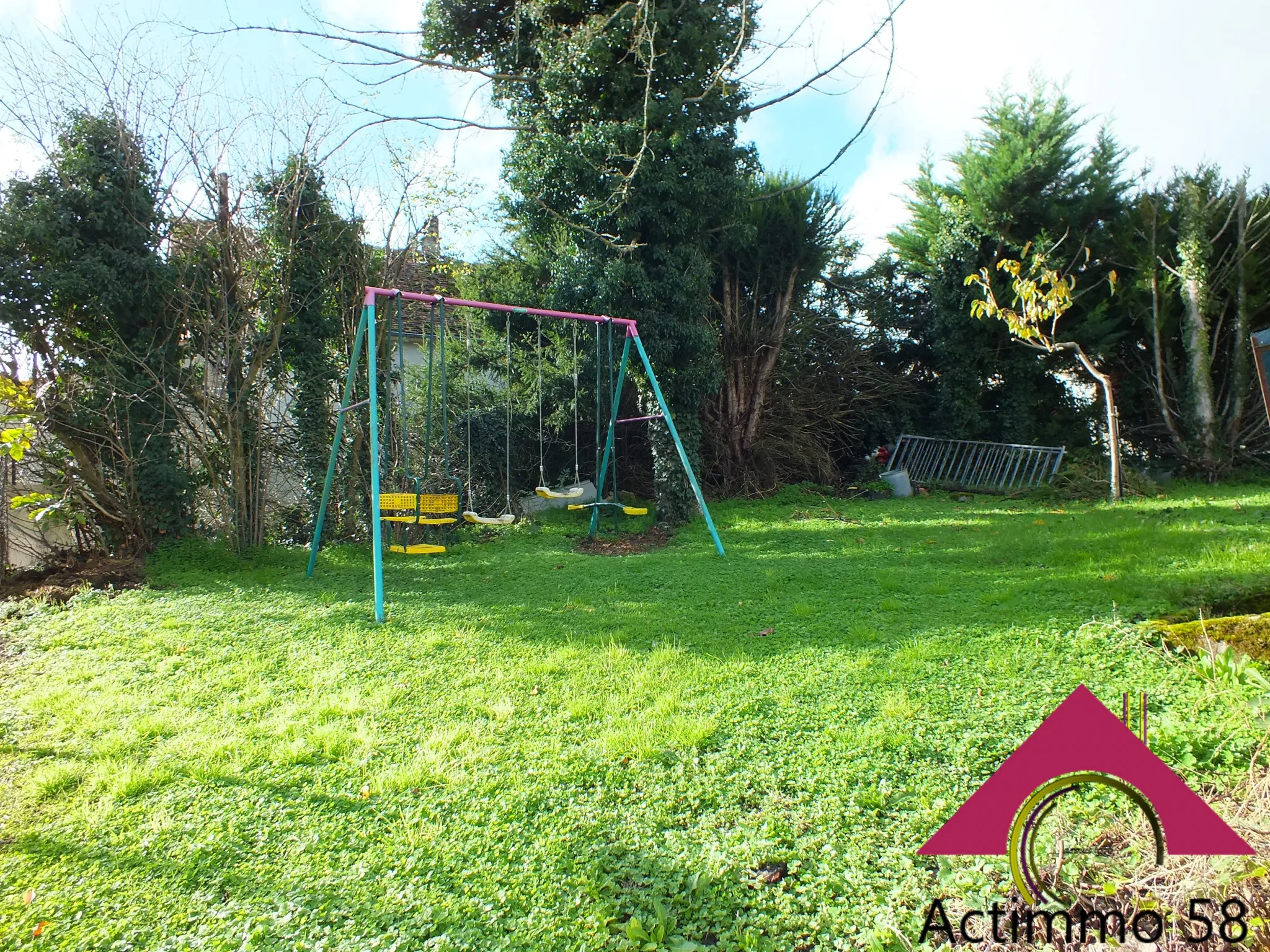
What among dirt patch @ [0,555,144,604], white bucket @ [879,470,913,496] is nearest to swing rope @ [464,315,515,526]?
dirt patch @ [0,555,144,604]

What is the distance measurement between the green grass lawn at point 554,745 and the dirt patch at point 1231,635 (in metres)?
0.13

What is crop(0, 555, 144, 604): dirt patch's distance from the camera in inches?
213

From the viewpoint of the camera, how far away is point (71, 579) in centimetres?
576

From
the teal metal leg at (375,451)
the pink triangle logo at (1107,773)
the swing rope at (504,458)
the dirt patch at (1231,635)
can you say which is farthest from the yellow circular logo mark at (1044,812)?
the swing rope at (504,458)

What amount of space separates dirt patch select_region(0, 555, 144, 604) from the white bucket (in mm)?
9571

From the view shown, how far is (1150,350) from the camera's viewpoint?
38.0ft

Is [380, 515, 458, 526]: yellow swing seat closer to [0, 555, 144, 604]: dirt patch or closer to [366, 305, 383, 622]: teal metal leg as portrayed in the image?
[366, 305, 383, 622]: teal metal leg

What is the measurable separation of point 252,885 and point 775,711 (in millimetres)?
1932

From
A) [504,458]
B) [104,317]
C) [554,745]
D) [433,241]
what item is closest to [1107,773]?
[554,745]

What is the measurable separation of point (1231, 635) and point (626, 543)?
18.4ft

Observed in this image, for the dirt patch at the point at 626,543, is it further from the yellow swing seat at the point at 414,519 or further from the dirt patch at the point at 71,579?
the dirt patch at the point at 71,579

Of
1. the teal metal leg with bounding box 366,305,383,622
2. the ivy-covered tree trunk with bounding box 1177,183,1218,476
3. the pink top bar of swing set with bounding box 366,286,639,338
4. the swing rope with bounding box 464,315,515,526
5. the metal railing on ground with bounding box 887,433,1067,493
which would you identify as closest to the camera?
the teal metal leg with bounding box 366,305,383,622

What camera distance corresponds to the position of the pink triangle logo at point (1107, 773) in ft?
4.47

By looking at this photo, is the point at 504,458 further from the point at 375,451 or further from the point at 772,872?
the point at 772,872
